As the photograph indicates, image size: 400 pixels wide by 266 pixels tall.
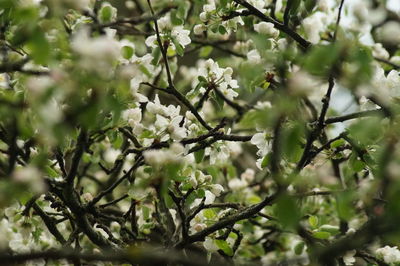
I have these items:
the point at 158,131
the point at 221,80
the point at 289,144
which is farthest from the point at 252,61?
the point at 289,144

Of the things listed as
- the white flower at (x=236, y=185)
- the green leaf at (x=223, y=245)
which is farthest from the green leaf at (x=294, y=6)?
the white flower at (x=236, y=185)

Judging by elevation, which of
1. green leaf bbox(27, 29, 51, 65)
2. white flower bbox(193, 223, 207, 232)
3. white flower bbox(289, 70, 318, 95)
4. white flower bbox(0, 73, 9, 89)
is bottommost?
green leaf bbox(27, 29, 51, 65)

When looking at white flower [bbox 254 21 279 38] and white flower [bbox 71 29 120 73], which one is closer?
white flower [bbox 71 29 120 73]

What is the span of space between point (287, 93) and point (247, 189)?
64.6 inches

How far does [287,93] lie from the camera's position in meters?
0.88

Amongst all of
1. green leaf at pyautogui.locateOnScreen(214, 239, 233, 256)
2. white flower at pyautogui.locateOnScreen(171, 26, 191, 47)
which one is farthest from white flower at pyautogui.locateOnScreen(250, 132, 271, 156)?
white flower at pyautogui.locateOnScreen(171, 26, 191, 47)

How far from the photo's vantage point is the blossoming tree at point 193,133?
87 cm

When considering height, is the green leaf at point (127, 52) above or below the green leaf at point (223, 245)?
above

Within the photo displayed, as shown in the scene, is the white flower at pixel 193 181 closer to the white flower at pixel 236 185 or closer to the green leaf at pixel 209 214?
the green leaf at pixel 209 214

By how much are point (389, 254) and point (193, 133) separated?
2.38ft

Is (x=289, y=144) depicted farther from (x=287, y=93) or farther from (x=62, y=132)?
(x=62, y=132)

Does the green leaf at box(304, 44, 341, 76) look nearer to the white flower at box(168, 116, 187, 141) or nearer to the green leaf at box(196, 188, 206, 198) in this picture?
the white flower at box(168, 116, 187, 141)

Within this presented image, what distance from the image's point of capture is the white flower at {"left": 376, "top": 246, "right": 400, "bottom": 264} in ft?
5.51

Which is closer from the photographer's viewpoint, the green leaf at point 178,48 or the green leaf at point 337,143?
the green leaf at point 337,143
